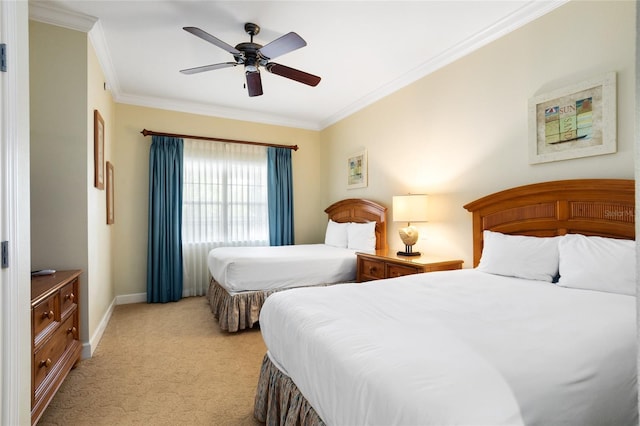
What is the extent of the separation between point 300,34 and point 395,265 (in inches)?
89.2

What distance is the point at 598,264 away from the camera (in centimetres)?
183

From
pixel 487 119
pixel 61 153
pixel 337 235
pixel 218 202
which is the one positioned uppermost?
pixel 487 119

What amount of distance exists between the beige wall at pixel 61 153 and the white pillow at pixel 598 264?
3.46 m

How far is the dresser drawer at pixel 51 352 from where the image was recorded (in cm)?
179

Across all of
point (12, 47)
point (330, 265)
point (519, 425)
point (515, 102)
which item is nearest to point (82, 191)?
point (12, 47)

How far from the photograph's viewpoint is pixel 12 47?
1091 mm

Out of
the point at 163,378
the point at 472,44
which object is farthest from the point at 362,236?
the point at 163,378

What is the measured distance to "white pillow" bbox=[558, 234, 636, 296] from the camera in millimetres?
1730

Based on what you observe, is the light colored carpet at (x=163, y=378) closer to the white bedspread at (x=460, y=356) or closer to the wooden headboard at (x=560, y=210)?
the white bedspread at (x=460, y=356)

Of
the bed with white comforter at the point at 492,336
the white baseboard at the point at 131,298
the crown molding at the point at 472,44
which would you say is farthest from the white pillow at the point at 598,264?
the white baseboard at the point at 131,298

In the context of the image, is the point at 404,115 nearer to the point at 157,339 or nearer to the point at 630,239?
the point at 630,239

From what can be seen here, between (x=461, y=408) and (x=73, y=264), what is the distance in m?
2.90

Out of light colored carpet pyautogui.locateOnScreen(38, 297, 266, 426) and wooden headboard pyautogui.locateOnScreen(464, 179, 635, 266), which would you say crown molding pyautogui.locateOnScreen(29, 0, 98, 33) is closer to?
light colored carpet pyautogui.locateOnScreen(38, 297, 266, 426)

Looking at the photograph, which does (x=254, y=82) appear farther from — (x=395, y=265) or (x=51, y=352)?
(x=51, y=352)
